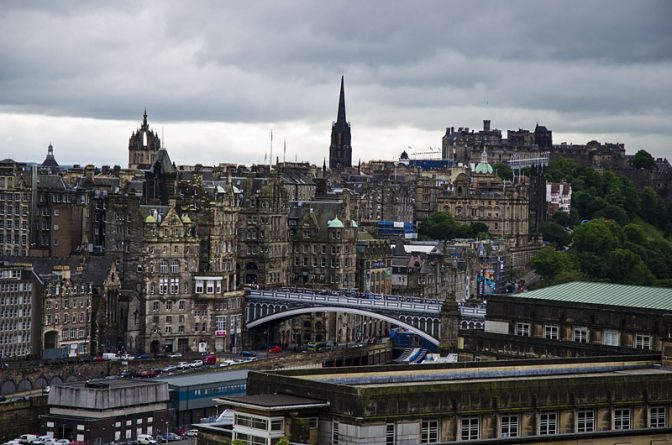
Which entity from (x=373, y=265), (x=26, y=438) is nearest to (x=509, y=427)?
(x=26, y=438)

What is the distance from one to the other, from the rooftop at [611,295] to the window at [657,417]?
2073 cm

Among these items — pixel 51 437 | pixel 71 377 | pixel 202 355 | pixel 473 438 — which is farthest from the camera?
pixel 202 355

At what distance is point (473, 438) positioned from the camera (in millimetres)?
62531

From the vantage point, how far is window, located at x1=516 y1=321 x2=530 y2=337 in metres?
93.2

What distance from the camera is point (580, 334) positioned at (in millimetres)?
90750

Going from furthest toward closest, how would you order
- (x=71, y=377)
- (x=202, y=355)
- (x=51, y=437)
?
1. (x=202, y=355)
2. (x=71, y=377)
3. (x=51, y=437)

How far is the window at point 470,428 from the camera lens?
204 feet

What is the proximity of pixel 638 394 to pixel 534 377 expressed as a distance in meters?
3.98

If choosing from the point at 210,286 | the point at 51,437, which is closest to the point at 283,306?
the point at 210,286

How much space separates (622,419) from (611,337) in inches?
933

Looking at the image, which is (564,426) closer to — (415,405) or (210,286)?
(415,405)

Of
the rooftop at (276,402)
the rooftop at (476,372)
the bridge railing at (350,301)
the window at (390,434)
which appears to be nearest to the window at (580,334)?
the rooftop at (476,372)

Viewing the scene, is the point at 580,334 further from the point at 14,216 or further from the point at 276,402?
the point at 14,216

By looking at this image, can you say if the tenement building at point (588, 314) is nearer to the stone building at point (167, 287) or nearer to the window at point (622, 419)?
the window at point (622, 419)
